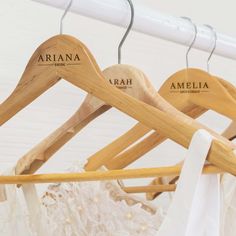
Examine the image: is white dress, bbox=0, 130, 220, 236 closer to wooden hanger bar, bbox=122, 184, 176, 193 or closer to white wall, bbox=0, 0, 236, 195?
wooden hanger bar, bbox=122, 184, 176, 193

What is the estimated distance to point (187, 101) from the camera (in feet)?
2.49

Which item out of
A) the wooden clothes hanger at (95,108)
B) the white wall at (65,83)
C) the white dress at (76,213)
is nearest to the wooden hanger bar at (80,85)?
the wooden clothes hanger at (95,108)

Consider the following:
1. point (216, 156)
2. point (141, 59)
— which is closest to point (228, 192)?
point (216, 156)

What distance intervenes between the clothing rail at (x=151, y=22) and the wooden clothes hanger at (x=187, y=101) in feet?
0.28

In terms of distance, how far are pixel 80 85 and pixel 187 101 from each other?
0.19 m

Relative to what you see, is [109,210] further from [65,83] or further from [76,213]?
[65,83]

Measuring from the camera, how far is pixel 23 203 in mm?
783

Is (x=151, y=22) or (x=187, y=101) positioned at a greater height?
(x=151, y=22)

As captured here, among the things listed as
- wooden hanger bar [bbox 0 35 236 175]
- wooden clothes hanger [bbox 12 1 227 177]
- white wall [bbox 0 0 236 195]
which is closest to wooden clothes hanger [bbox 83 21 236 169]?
wooden clothes hanger [bbox 12 1 227 177]

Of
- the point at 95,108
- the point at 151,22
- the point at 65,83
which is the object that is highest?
the point at 65,83

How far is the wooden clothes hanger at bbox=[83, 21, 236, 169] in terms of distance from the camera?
0.72 metres

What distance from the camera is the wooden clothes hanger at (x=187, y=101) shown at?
0.72 m

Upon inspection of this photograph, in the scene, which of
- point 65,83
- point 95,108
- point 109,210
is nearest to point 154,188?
point 109,210

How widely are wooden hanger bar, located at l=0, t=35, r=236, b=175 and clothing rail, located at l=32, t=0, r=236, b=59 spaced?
69mm
